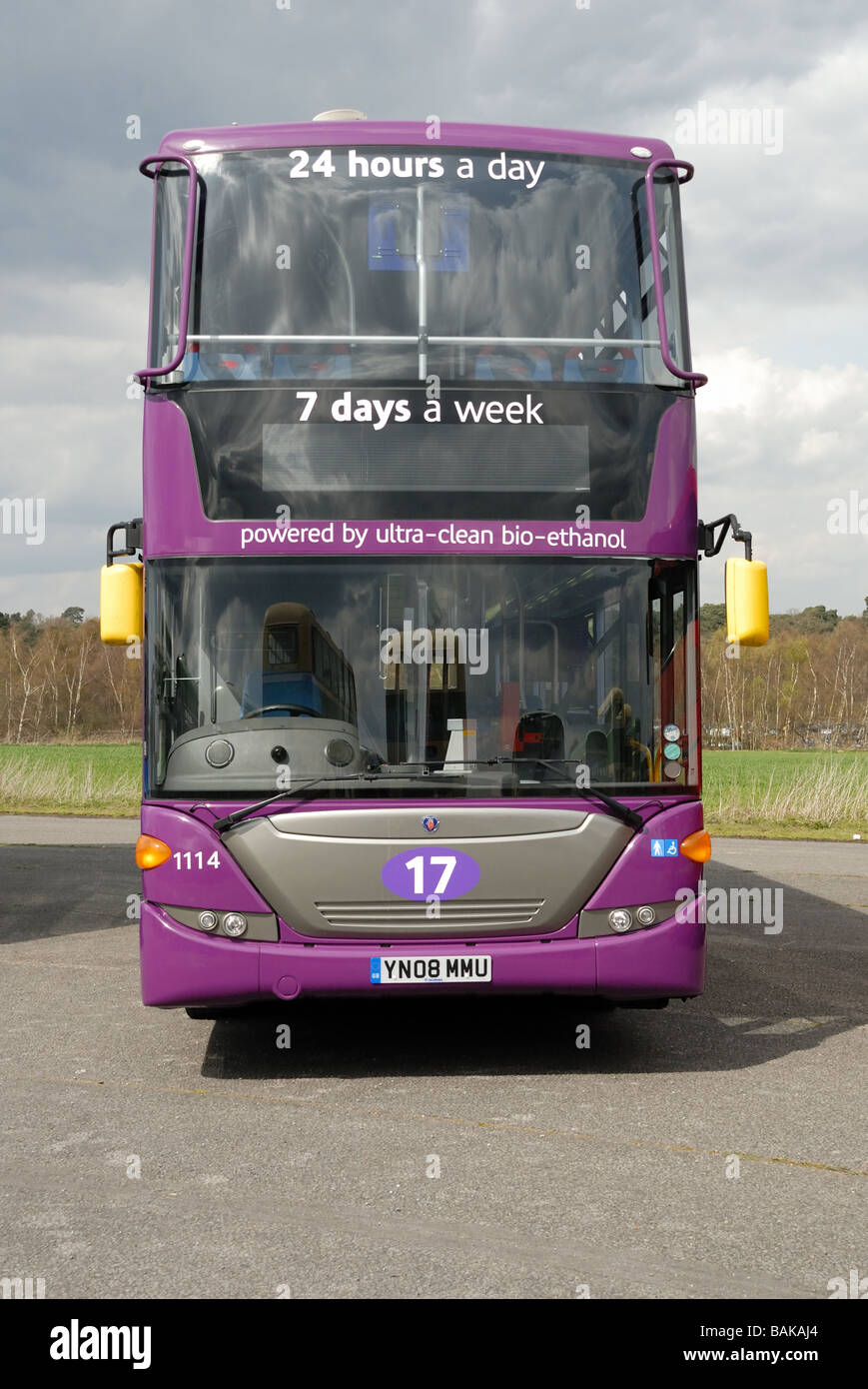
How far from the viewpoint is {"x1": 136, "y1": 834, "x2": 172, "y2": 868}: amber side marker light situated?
6.95 m

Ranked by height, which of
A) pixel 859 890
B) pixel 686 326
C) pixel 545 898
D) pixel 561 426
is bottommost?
pixel 859 890

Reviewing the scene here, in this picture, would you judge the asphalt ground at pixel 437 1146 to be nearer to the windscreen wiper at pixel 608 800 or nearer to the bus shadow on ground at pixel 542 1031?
the bus shadow on ground at pixel 542 1031

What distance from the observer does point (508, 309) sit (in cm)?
733

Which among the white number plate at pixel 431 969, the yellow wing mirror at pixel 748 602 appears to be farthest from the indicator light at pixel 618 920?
the yellow wing mirror at pixel 748 602

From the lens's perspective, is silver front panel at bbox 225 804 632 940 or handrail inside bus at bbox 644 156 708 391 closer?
silver front panel at bbox 225 804 632 940

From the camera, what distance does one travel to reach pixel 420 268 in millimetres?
7363

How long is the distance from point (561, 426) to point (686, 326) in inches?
37.4

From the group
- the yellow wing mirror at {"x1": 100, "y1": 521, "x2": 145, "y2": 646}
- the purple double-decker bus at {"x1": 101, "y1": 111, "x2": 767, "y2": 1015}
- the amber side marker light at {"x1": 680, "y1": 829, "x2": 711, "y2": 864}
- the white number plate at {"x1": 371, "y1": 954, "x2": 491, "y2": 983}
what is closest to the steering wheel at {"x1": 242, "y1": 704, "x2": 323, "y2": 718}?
the purple double-decker bus at {"x1": 101, "y1": 111, "x2": 767, "y2": 1015}

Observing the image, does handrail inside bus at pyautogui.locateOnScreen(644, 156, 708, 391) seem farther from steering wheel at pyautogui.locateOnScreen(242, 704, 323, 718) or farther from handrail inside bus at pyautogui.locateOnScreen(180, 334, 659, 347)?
steering wheel at pyautogui.locateOnScreen(242, 704, 323, 718)

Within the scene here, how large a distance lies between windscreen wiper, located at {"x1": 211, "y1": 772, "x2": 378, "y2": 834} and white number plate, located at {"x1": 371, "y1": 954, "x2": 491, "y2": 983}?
85 cm

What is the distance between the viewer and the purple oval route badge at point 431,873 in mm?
6883

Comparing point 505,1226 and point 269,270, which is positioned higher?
point 269,270

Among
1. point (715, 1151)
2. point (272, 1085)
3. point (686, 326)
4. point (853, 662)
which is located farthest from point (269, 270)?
point (853, 662)
